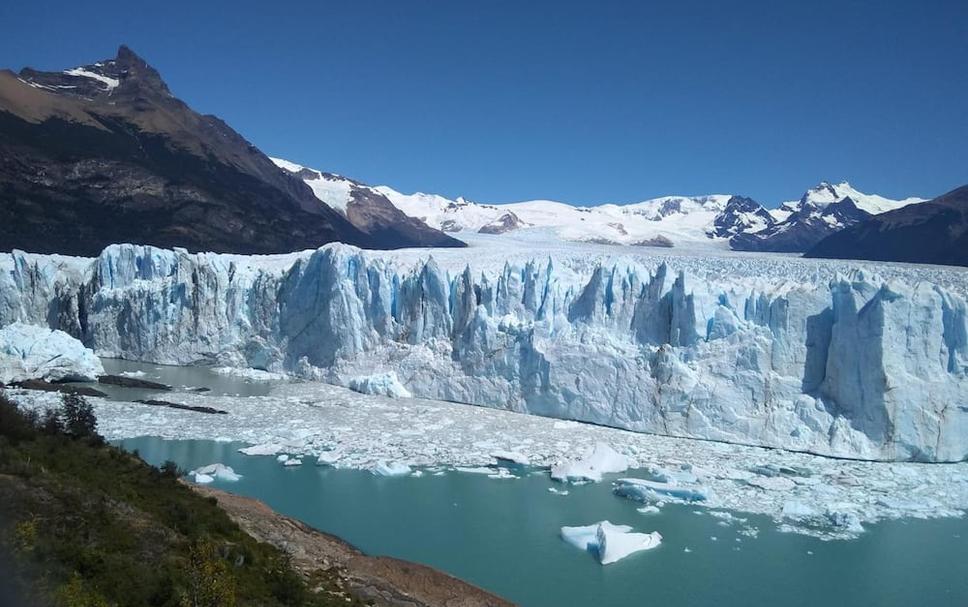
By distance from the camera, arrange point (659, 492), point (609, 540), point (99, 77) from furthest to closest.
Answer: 1. point (99, 77)
2. point (659, 492)
3. point (609, 540)

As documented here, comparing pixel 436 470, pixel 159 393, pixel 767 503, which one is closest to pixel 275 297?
pixel 159 393

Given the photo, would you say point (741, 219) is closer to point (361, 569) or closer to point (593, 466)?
point (593, 466)

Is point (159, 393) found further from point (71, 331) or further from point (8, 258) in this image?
point (8, 258)

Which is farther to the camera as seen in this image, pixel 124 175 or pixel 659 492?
pixel 124 175

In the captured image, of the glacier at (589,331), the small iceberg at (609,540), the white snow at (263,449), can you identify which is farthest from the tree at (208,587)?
the glacier at (589,331)

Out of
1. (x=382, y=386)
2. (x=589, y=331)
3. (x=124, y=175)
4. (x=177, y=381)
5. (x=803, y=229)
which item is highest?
(x=803, y=229)

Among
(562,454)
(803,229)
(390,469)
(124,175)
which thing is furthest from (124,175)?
(803,229)

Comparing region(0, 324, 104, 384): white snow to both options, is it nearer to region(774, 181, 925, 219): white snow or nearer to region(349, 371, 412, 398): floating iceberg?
region(349, 371, 412, 398): floating iceberg
